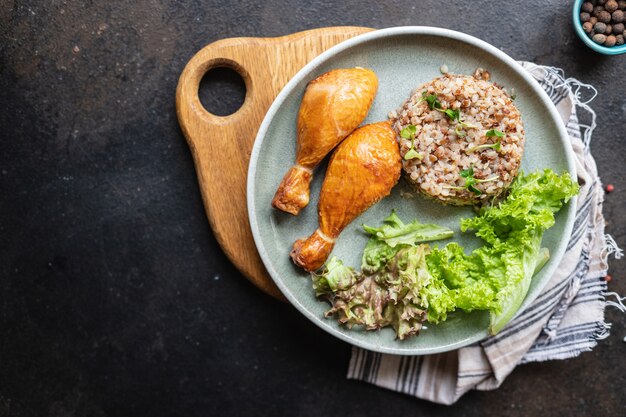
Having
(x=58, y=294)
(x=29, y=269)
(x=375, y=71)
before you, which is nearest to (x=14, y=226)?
(x=29, y=269)

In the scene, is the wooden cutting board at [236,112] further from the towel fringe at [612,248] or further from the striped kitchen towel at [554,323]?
the towel fringe at [612,248]

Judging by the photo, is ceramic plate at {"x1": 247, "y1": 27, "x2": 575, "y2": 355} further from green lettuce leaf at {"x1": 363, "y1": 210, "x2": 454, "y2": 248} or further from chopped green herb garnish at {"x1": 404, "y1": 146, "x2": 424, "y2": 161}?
chopped green herb garnish at {"x1": 404, "y1": 146, "x2": 424, "y2": 161}

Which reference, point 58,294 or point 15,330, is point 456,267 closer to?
point 58,294

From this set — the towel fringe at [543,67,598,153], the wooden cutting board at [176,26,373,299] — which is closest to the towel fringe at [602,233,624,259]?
the towel fringe at [543,67,598,153]

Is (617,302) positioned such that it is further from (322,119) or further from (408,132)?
(322,119)

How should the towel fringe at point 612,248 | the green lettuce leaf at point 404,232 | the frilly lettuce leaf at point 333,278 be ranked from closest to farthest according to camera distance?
1. the frilly lettuce leaf at point 333,278
2. the green lettuce leaf at point 404,232
3. the towel fringe at point 612,248

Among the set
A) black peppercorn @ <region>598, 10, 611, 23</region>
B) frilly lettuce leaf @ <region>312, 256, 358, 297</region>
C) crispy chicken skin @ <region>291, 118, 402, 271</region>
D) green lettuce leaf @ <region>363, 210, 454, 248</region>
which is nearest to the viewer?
crispy chicken skin @ <region>291, 118, 402, 271</region>

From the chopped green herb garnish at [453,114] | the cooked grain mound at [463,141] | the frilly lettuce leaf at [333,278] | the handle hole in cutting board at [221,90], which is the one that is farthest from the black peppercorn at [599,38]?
the handle hole in cutting board at [221,90]
